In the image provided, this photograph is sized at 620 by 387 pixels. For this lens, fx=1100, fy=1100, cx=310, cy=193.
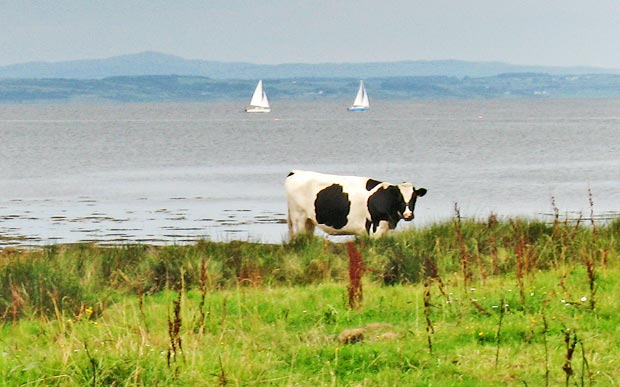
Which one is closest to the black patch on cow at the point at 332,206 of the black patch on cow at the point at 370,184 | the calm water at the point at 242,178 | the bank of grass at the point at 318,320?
the black patch on cow at the point at 370,184

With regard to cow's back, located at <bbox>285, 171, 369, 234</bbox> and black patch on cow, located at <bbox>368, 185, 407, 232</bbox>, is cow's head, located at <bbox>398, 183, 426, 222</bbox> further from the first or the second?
cow's back, located at <bbox>285, 171, 369, 234</bbox>

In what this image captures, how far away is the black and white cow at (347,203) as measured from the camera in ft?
63.1

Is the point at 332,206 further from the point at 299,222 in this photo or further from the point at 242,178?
the point at 242,178

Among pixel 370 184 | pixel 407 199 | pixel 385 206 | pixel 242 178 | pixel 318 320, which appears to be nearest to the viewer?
pixel 318 320

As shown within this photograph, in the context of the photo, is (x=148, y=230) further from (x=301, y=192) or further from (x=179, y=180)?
(x=179, y=180)

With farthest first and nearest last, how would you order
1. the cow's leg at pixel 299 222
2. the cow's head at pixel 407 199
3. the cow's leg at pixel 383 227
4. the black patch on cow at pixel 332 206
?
1. the cow's leg at pixel 299 222
2. the black patch on cow at pixel 332 206
3. the cow's leg at pixel 383 227
4. the cow's head at pixel 407 199

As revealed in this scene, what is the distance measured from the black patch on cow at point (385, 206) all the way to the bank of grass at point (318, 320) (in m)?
3.13

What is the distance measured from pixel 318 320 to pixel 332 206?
9794 mm

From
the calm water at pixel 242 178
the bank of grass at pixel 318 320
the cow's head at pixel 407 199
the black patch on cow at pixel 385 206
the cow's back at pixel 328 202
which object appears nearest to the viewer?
the bank of grass at pixel 318 320

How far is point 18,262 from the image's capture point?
45.1 ft

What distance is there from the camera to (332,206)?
20.0 metres

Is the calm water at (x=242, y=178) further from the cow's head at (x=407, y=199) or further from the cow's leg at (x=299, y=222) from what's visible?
the cow's head at (x=407, y=199)

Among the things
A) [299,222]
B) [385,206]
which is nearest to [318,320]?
[385,206]

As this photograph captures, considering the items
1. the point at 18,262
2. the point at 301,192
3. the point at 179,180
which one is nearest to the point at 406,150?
the point at 179,180
